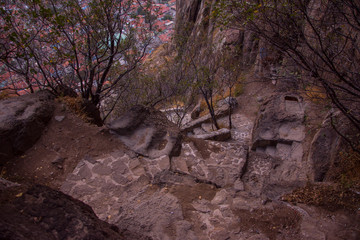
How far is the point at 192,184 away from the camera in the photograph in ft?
13.2

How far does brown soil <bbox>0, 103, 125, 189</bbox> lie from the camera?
415cm

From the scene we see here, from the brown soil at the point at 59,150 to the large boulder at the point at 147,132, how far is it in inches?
10.6

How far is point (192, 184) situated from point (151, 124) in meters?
1.90

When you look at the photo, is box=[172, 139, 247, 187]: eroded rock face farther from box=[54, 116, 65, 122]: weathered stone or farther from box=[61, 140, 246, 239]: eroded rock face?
box=[54, 116, 65, 122]: weathered stone

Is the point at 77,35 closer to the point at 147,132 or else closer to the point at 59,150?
the point at 59,150

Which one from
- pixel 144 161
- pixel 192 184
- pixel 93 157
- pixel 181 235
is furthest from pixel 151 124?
pixel 181 235

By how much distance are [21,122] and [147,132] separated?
8.05ft

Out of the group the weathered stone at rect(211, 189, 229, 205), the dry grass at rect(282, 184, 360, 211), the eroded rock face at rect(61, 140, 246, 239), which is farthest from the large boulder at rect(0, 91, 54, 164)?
the dry grass at rect(282, 184, 360, 211)

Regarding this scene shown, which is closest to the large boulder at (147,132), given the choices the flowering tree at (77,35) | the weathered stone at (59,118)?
the weathered stone at (59,118)

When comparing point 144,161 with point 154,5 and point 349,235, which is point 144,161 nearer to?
point 349,235

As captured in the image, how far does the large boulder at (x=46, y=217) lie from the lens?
66.7 inches

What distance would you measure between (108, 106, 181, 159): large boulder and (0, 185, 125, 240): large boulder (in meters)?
2.78

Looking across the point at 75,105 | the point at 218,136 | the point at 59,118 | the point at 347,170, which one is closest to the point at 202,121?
the point at 218,136

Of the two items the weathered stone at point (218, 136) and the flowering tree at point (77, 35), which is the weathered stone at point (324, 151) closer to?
the weathered stone at point (218, 136)
